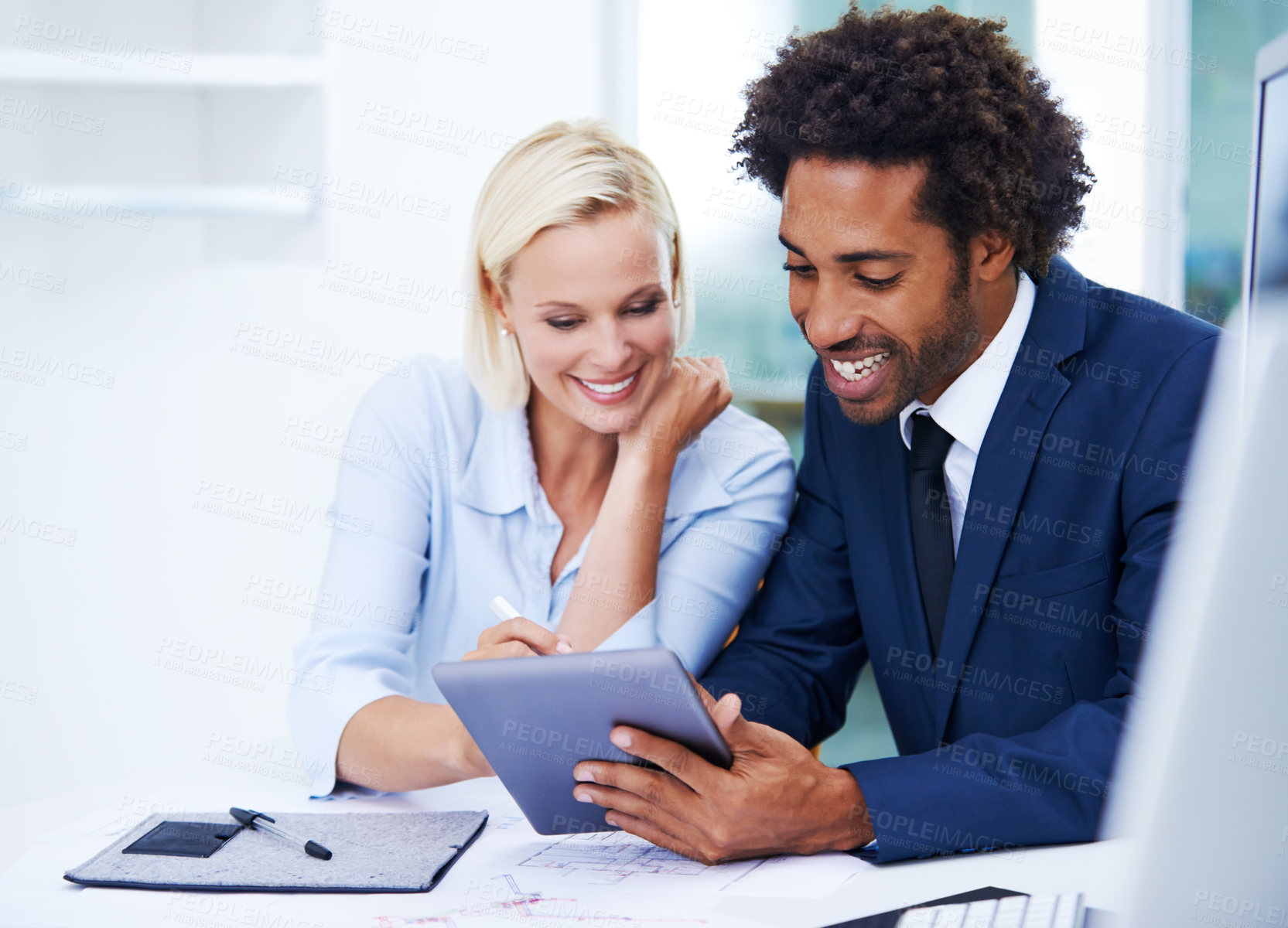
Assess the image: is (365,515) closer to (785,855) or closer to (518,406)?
(518,406)

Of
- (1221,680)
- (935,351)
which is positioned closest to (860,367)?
(935,351)

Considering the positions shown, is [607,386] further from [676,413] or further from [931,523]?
[931,523]

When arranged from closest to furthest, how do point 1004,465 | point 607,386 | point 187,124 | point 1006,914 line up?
point 1006,914 < point 1004,465 < point 607,386 < point 187,124

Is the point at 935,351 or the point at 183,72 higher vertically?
the point at 183,72

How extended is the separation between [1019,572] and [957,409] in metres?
0.22

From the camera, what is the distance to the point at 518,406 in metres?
1.66

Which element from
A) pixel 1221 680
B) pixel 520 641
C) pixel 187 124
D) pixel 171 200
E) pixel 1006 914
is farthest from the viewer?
pixel 187 124

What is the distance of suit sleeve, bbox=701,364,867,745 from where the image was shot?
137 centimetres

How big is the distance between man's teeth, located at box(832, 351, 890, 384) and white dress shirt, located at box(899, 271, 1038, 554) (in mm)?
84

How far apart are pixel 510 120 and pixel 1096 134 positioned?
4.96ft

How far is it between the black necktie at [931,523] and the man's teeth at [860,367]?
0.38 feet

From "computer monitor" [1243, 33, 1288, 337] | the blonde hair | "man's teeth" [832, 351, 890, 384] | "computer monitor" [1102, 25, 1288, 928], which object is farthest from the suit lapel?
"computer monitor" [1102, 25, 1288, 928]

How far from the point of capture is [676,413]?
5.19 ft

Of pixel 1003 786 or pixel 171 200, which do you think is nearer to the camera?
pixel 1003 786
